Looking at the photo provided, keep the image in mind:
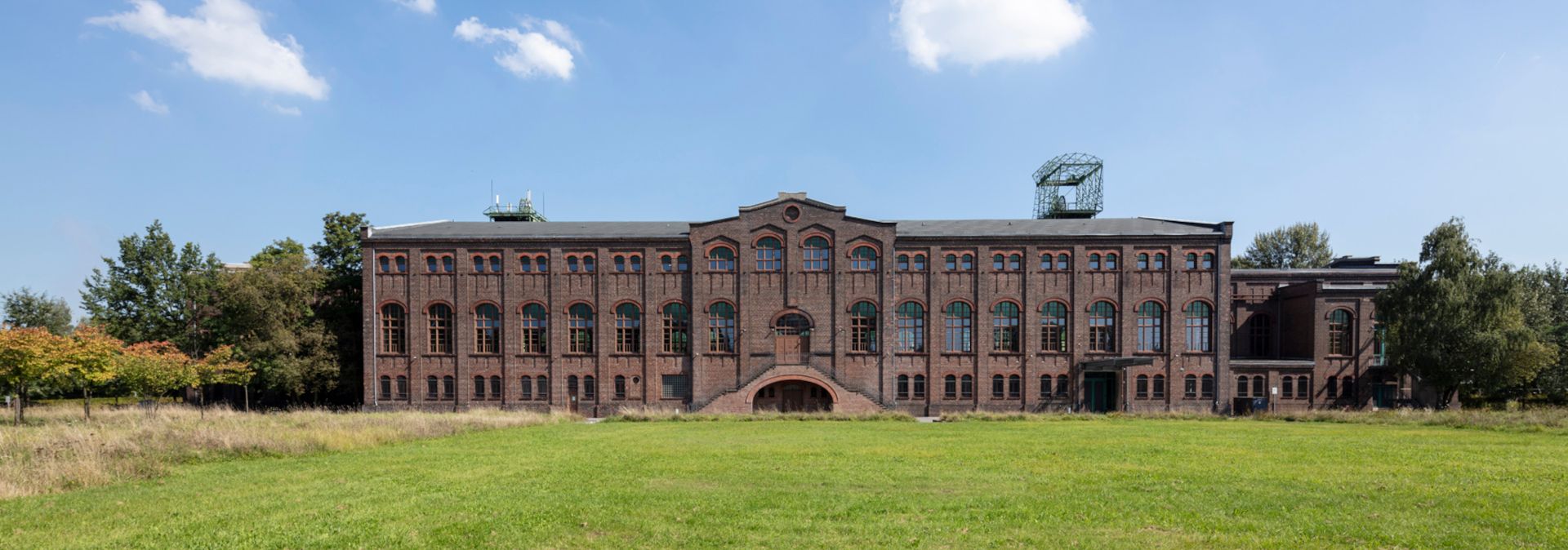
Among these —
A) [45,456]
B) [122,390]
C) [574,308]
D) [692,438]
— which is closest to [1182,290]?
[692,438]

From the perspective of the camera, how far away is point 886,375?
141ft

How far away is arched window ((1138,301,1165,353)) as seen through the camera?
43.0m

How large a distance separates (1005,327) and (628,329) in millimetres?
21973

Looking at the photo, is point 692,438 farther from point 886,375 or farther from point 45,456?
point 886,375

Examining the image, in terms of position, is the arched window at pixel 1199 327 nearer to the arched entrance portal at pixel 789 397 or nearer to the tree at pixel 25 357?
the arched entrance portal at pixel 789 397

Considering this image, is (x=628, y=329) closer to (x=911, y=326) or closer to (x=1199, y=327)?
(x=911, y=326)

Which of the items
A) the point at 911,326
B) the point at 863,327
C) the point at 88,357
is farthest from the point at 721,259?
the point at 88,357

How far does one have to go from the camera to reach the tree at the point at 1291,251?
69.1m

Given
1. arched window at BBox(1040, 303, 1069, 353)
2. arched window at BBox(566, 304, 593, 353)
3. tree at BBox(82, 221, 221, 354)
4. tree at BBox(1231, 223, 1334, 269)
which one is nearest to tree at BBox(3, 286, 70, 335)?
tree at BBox(82, 221, 221, 354)

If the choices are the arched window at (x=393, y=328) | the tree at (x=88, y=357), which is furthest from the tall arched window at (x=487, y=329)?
the tree at (x=88, y=357)

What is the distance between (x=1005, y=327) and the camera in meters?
43.3

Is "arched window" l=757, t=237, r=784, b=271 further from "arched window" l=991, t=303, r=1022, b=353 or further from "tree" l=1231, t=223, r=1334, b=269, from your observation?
"tree" l=1231, t=223, r=1334, b=269

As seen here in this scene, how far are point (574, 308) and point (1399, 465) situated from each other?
123 feet

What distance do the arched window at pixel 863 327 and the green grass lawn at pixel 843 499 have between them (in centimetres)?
2215
